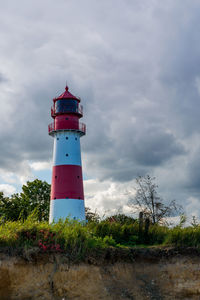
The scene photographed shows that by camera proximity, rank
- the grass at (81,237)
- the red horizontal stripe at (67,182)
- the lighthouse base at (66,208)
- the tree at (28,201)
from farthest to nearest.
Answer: the tree at (28,201)
the red horizontal stripe at (67,182)
the lighthouse base at (66,208)
the grass at (81,237)

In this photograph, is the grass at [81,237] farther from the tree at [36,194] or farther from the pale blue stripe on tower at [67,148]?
the tree at [36,194]

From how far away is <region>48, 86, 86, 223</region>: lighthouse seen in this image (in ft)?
121

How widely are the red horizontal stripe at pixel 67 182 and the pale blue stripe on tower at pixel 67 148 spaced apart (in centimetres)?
59

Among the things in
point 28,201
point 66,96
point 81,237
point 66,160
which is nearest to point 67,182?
point 66,160

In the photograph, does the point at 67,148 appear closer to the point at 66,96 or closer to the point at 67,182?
the point at 67,182

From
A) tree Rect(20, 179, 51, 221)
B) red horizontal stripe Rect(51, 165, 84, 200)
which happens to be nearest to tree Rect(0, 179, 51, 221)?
tree Rect(20, 179, 51, 221)

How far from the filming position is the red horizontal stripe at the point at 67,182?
123 feet

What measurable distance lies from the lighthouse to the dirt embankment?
1828 centimetres

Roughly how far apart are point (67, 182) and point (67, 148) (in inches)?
136

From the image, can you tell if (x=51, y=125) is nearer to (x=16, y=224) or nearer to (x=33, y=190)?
(x=33, y=190)

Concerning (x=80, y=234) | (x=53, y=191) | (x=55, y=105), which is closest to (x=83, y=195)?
(x=53, y=191)

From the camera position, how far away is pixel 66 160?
38.1 m

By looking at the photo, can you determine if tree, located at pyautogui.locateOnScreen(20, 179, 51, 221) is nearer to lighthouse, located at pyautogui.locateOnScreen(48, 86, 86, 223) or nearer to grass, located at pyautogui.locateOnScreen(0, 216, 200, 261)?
lighthouse, located at pyautogui.locateOnScreen(48, 86, 86, 223)

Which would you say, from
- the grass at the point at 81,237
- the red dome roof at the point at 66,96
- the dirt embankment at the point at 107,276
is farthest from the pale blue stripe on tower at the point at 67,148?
the dirt embankment at the point at 107,276
